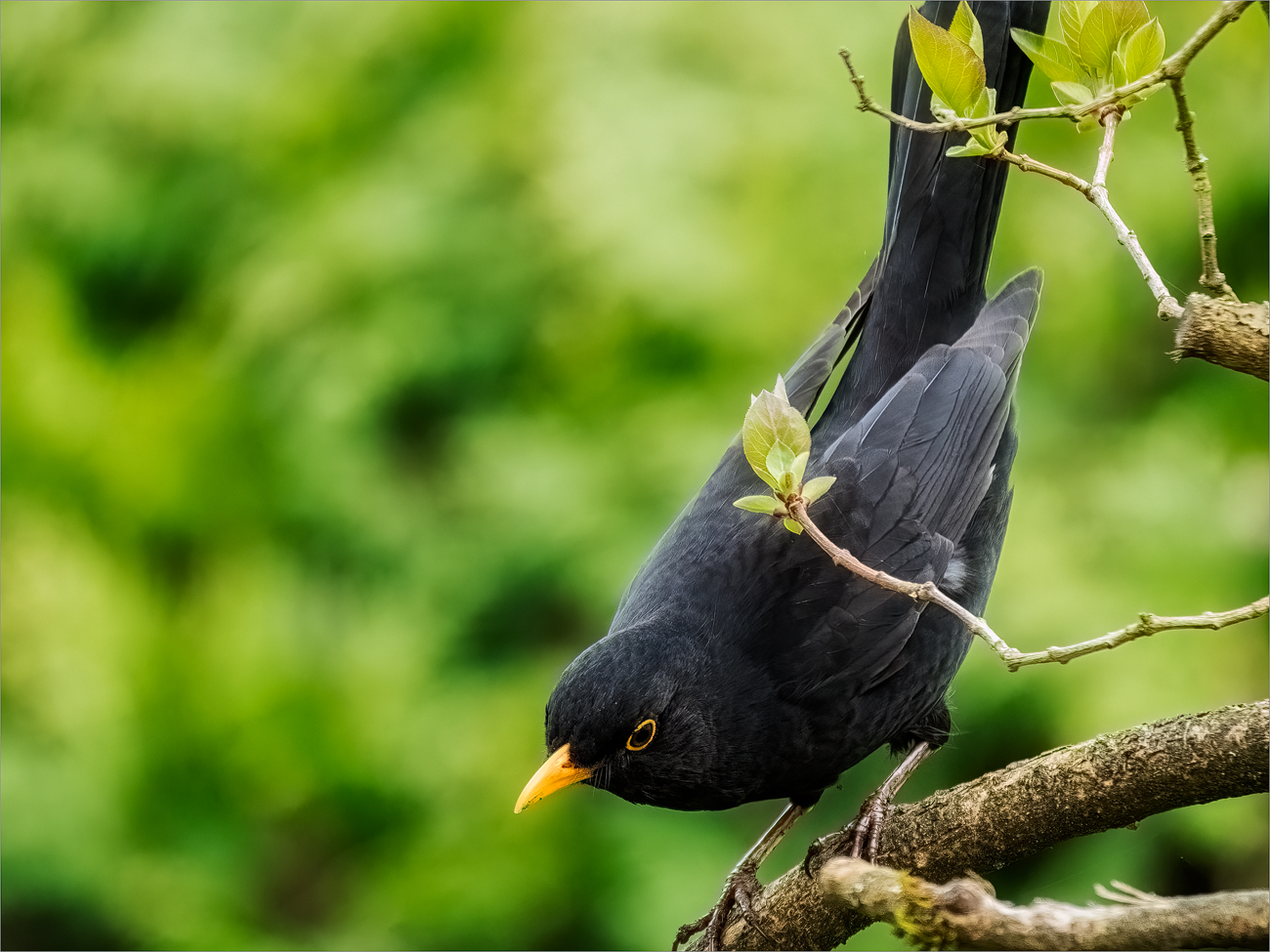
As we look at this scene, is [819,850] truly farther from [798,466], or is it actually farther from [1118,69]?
[1118,69]

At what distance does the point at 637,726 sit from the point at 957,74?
139 cm

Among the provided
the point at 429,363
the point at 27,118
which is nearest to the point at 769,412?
the point at 429,363

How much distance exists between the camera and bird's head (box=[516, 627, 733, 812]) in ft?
7.61

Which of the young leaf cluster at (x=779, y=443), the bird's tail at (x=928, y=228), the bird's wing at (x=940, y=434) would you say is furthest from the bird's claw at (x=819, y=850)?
the young leaf cluster at (x=779, y=443)

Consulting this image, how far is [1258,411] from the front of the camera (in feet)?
14.7

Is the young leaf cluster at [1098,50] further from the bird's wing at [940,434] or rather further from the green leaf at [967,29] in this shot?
the bird's wing at [940,434]

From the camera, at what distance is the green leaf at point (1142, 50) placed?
4.88ft

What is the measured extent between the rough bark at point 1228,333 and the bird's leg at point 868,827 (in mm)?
1326

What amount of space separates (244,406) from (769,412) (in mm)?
4160

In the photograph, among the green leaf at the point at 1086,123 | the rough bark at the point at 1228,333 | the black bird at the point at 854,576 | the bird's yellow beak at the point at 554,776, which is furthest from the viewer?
the black bird at the point at 854,576

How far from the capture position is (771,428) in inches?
62.7

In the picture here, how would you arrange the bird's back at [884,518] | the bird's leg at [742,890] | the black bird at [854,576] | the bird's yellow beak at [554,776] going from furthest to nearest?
the bird's leg at [742,890]
the bird's back at [884,518]
the black bird at [854,576]
the bird's yellow beak at [554,776]

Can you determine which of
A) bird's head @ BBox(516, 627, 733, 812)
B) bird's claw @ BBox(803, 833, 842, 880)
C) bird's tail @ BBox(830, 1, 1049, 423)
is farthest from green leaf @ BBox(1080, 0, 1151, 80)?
bird's claw @ BBox(803, 833, 842, 880)

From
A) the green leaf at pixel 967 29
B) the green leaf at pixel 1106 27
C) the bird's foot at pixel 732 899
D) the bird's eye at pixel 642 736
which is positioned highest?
the green leaf at pixel 967 29
